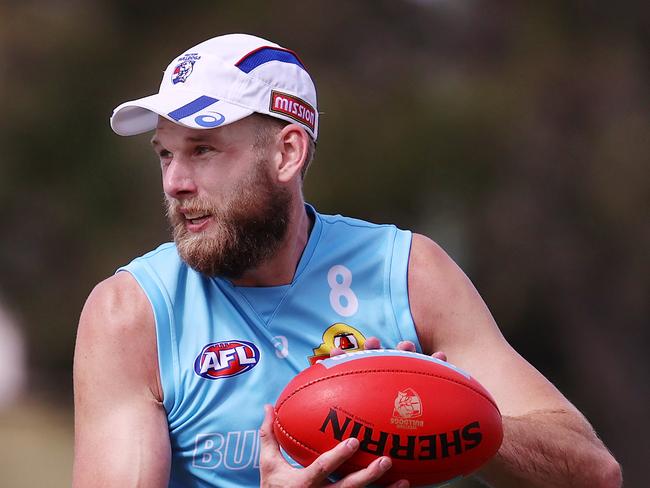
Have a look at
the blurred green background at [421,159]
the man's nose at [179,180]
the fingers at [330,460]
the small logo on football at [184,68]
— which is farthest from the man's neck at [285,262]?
the blurred green background at [421,159]

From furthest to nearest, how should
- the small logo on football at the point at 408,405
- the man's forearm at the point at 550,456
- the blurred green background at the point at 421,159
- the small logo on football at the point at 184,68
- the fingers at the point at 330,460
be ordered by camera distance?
1. the blurred green background at the point at 421,159
2. the small logo on football at the point at 184,68
3. the man's forearm at the point at 550,456
4. the small logo on football at the point at 408,405
5. the fingers at the point at 330,460

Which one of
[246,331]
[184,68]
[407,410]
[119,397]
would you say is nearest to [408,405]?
[407,410]

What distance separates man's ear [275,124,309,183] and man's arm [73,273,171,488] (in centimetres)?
64

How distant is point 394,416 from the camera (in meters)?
3.50

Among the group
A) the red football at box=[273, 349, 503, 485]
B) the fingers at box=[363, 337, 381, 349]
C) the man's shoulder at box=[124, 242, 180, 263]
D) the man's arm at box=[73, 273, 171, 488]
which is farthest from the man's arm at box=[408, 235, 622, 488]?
the man's arm at box=[73, 273, 171, 488]

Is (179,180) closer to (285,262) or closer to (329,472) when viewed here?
(285,262)

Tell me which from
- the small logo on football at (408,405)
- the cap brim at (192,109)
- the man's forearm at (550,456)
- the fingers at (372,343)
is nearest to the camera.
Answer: the small logo on football at (408,405)

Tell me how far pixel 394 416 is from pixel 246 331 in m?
0.89

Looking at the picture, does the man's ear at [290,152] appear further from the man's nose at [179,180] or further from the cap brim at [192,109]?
the man's nose at [179,180]

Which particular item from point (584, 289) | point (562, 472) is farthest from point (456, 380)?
point (584, 289)

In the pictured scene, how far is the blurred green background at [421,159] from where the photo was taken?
16391 mm

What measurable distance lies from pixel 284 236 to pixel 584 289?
12931mm

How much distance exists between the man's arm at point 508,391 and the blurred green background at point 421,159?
37.9 ft

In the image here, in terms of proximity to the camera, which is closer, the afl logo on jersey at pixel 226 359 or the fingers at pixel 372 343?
the fingers at pixel 372 343
